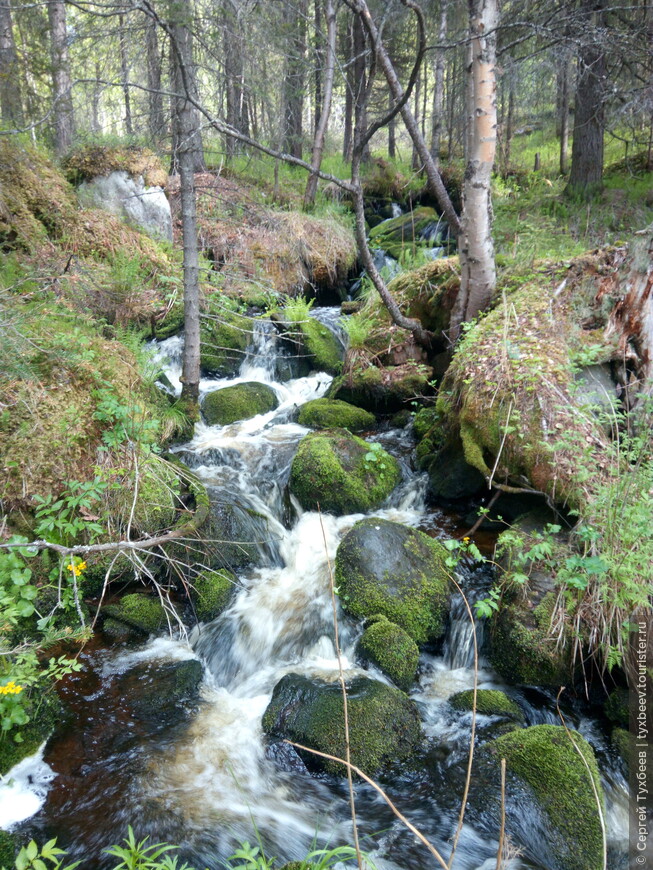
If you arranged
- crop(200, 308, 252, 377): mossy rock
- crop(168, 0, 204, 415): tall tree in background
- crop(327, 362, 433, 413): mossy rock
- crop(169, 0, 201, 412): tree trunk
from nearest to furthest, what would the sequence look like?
crop(168, 0, 204, 415): tall tree in background → crop(169, 0, 201, 412): tree trunk → crop(327, 362, 433, 413): mossy rock → crop(200, 308, 252, 377): mossy rock

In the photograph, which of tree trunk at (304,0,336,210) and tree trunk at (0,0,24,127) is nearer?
tree trunk at (0,0,24,127)

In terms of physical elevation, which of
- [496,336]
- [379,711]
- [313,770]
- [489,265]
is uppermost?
[489,265]

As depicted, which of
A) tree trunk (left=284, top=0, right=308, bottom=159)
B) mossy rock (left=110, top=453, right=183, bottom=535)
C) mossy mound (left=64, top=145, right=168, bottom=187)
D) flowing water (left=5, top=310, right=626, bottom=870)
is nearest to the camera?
flowing water (left=5, top=310, right=626, bottom=870)

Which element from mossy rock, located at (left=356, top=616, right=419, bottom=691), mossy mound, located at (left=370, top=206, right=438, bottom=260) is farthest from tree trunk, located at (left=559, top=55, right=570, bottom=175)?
mossy rock, located at (left=356, top=616, right=419, bottom=691)

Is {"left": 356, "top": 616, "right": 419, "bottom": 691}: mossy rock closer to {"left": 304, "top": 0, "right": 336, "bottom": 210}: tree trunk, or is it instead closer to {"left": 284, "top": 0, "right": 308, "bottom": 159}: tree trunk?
{"left": 304, "top": 0, "right": 336, "bottom": 210}: tree trunk

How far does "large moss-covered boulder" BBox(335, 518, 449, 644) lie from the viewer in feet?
13.3

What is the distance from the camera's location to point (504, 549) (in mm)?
4188

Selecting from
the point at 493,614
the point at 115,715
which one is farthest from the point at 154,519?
the point at 493,614

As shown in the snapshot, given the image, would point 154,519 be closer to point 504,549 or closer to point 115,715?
point 115,715

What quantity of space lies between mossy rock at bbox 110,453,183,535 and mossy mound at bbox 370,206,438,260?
27.8 ft

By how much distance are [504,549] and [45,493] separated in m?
3.58

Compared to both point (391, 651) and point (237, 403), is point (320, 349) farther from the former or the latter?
point (391, 651)

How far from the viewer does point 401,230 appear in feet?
41.4

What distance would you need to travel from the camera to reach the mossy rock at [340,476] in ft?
17.6
